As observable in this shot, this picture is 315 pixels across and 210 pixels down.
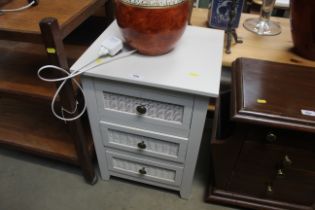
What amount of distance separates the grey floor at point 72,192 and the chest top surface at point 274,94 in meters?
0.49

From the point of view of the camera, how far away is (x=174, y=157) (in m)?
0.90

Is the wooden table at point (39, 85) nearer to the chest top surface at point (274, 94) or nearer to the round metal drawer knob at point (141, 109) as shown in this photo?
the round metal drawer knob at point (141, 109)

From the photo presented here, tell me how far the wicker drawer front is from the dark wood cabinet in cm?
12

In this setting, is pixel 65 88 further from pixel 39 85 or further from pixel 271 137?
pixel 271 137

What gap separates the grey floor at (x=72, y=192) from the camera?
3.40 feet

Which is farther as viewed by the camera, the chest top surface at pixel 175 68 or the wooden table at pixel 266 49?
the wooden table at pixel 266 49

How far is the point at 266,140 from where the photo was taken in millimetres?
776

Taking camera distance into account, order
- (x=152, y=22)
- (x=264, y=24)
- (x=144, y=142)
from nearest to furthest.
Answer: (x=152, y=22) < (x=144, y=142) < (x=264, y=24)

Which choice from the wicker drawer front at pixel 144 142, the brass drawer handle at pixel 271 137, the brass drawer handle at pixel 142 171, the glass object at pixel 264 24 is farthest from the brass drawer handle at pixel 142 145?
the glass object at pixel 264 24

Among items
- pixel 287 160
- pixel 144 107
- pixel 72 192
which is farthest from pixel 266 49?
pixel 72 192

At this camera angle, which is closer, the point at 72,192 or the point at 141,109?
the point at 141,109

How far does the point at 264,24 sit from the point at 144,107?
2.30 feet

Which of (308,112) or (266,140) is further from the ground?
(308,112)

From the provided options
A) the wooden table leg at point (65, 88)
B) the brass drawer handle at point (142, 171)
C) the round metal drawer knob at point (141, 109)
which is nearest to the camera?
the wooden table leg at point (65, 88)
